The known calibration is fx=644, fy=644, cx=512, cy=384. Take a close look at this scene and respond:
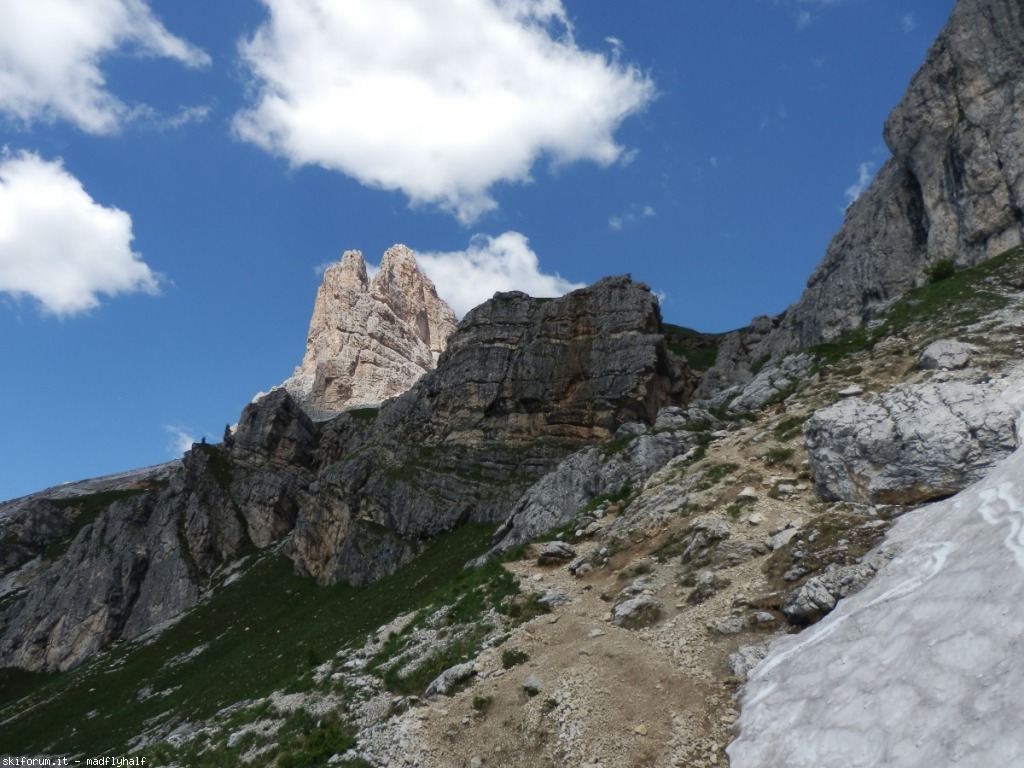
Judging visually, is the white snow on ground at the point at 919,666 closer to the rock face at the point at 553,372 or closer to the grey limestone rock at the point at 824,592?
the grey limestone rock at the point at 824,592

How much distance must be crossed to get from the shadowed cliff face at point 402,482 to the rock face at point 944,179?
2028cm

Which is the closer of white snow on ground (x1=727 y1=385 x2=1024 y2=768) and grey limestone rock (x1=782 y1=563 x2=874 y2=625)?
white snow on ground (x1=727 y1=385 x2=1024 y2=768)

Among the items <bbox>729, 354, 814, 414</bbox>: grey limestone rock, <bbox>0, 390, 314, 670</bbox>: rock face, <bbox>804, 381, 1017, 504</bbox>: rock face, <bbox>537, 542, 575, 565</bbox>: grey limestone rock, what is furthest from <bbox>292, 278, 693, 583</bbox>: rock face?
<bbox>804, 381, 1017, 504</bbox>: rock face

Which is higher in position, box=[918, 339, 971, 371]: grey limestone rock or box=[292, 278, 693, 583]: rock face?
box=[292, 278, 693, 583]: rock face

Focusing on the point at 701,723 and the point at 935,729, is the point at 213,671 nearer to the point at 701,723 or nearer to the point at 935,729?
the point at 701,723

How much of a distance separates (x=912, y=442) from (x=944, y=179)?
60548 mm

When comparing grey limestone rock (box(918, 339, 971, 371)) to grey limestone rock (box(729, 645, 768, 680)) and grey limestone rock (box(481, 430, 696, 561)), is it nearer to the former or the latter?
grey limestone rock (box(481, 430, 696, 561))

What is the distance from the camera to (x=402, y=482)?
256ft

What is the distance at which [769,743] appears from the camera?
12.2 meters

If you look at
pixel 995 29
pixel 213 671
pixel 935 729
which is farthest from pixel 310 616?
pixel 995 29

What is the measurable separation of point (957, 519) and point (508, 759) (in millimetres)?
12106

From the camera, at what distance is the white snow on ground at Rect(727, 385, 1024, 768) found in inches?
356

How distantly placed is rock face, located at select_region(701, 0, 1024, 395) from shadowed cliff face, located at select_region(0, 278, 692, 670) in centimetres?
2028

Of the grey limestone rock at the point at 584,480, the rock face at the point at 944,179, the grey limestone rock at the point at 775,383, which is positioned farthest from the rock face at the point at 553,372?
the grey limestone rock at the point at 775,383
